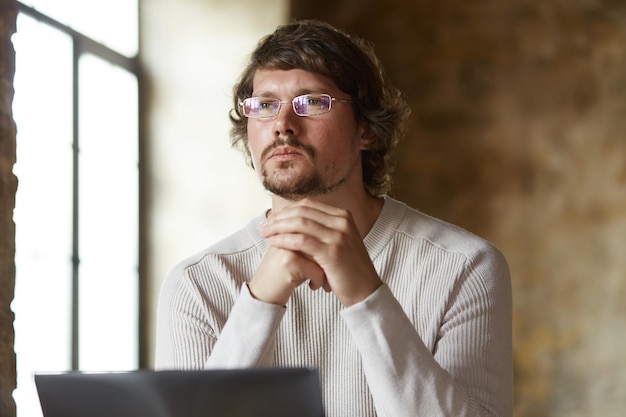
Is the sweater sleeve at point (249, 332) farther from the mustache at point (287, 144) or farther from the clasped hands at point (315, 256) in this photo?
the mustache at point (287, 144)

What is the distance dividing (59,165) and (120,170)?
641mm

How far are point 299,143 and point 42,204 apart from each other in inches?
74.9

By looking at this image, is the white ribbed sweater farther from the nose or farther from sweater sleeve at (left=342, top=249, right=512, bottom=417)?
the nose

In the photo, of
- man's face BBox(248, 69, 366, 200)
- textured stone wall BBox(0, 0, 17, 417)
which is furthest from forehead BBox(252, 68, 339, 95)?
textured stone wall BBox(0, 0, 17, 417)

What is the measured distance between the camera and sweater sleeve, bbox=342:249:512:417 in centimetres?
150

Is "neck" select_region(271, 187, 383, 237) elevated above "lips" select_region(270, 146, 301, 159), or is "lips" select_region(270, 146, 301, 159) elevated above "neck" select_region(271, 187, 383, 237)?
"lips" select_region(270, 146, 301, 159)

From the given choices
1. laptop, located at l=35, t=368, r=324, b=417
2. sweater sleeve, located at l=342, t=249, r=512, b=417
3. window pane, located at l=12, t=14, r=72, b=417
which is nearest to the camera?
laptop, located at l=35, t=368, r=324, b=417

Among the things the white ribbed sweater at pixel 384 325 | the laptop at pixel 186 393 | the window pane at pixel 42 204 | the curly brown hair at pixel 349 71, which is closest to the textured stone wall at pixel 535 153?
the window pane at pixel 42 204

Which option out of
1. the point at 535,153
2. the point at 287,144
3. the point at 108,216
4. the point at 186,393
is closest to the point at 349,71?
the point at 287,144

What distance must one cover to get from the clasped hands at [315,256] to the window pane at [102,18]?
91.3 inches

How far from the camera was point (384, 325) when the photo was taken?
1.50 meters

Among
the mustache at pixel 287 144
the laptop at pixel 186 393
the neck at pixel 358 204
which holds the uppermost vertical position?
the mustache at pixel 287 144

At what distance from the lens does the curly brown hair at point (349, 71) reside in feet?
6.70

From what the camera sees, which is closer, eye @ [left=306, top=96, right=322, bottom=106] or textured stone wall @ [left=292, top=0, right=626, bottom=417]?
eye @ [left=306, top=96, right=322, bottom=106]
